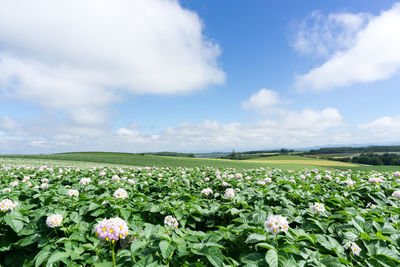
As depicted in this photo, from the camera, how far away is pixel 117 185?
20.6 ft

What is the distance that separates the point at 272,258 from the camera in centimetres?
229

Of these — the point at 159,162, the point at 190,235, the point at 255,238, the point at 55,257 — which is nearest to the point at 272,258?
the point at 255,238

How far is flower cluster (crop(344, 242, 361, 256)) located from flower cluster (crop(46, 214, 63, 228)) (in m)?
4.38

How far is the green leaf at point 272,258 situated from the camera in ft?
7.37

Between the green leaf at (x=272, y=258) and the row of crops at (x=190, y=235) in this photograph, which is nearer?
the green leaf at (x=272, y=258)

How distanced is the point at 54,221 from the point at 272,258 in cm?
335

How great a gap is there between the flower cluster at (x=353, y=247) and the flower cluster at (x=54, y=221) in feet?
14.4

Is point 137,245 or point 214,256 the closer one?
point 214,256

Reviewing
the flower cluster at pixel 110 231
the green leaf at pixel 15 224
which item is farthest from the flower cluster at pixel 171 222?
the green leaf at pixel 15 224

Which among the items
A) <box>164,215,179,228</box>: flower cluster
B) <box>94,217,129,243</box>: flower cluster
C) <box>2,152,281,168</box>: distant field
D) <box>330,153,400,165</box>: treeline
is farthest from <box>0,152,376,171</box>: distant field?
<box>94,217,129,243</box>: flower cluster

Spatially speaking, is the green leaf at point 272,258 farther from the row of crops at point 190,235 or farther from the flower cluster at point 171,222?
the flower cluster at point 171,222

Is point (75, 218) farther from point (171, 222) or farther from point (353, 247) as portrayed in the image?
point (353, 247)

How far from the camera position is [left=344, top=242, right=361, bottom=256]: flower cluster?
8.73 ft

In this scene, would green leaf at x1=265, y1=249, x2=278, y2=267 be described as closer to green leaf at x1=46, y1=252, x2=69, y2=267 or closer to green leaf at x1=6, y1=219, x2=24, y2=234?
green leaf at x1=46, y1=252, x2=69, y2=267
